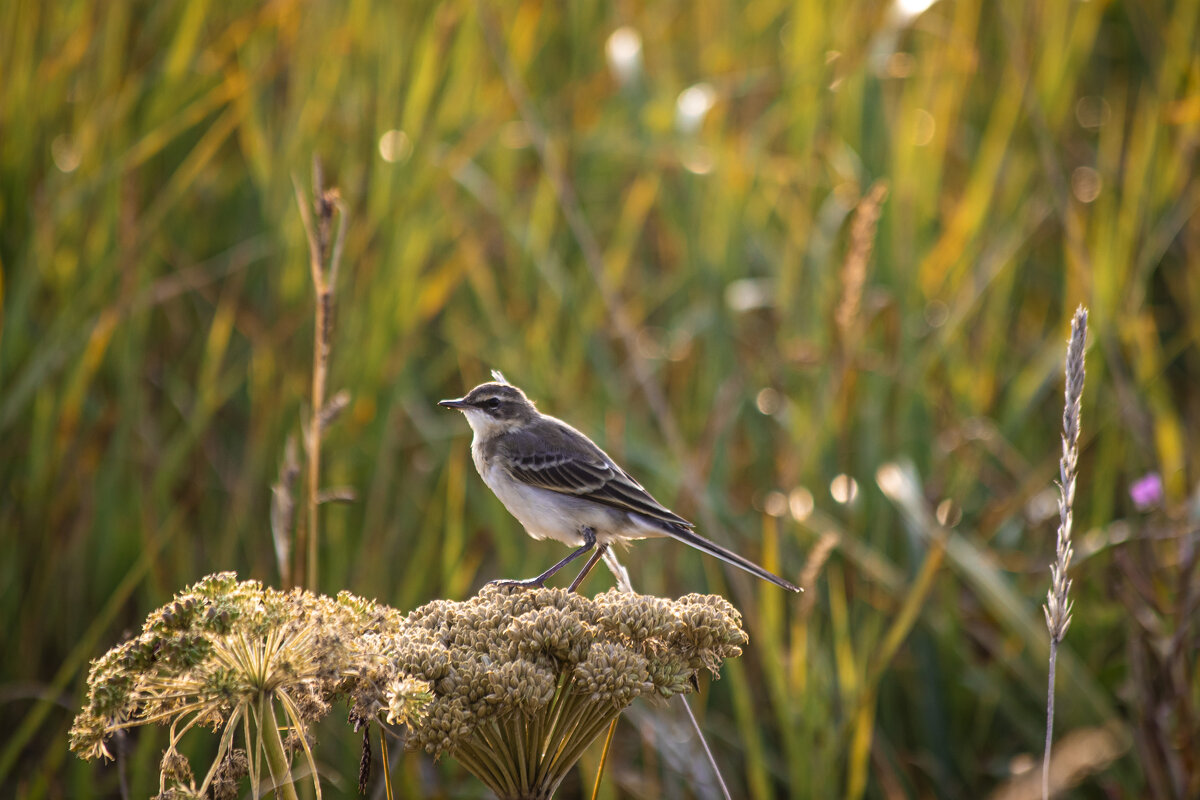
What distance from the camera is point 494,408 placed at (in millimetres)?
4133

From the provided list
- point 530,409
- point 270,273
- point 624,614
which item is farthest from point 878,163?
point 624,614

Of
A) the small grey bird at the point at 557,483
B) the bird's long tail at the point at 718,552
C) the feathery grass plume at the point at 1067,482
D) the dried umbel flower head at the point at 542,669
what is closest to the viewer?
the dried umbel flower head at the point at 542,669

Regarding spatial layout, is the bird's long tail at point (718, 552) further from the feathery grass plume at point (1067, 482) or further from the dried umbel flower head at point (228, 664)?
the dried umbel flower head at point (228, 664)

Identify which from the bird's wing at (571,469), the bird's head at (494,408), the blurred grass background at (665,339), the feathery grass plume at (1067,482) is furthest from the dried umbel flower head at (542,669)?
the bird's head at (494,408)

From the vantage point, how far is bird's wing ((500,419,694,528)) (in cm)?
361

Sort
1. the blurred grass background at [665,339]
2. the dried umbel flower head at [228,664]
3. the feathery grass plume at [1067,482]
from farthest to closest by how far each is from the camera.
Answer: the blurred grass background at [665,339]
the feathery grass plume at [1067,482]
the dried umbel flower head at [228,664]

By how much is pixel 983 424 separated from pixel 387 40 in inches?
137

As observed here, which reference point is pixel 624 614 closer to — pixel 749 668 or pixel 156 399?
pixel 749 668

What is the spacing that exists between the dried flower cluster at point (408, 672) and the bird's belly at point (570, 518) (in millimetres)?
1331

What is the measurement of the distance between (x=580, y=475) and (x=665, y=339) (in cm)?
193

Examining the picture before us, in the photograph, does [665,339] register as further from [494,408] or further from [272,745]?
[272,745]

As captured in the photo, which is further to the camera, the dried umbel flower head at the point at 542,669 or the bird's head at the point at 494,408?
the bird's head at the point at 494,408

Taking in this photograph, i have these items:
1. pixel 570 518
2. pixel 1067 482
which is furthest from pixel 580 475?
pixel 1067 482

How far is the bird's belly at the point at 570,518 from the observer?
358 cm
